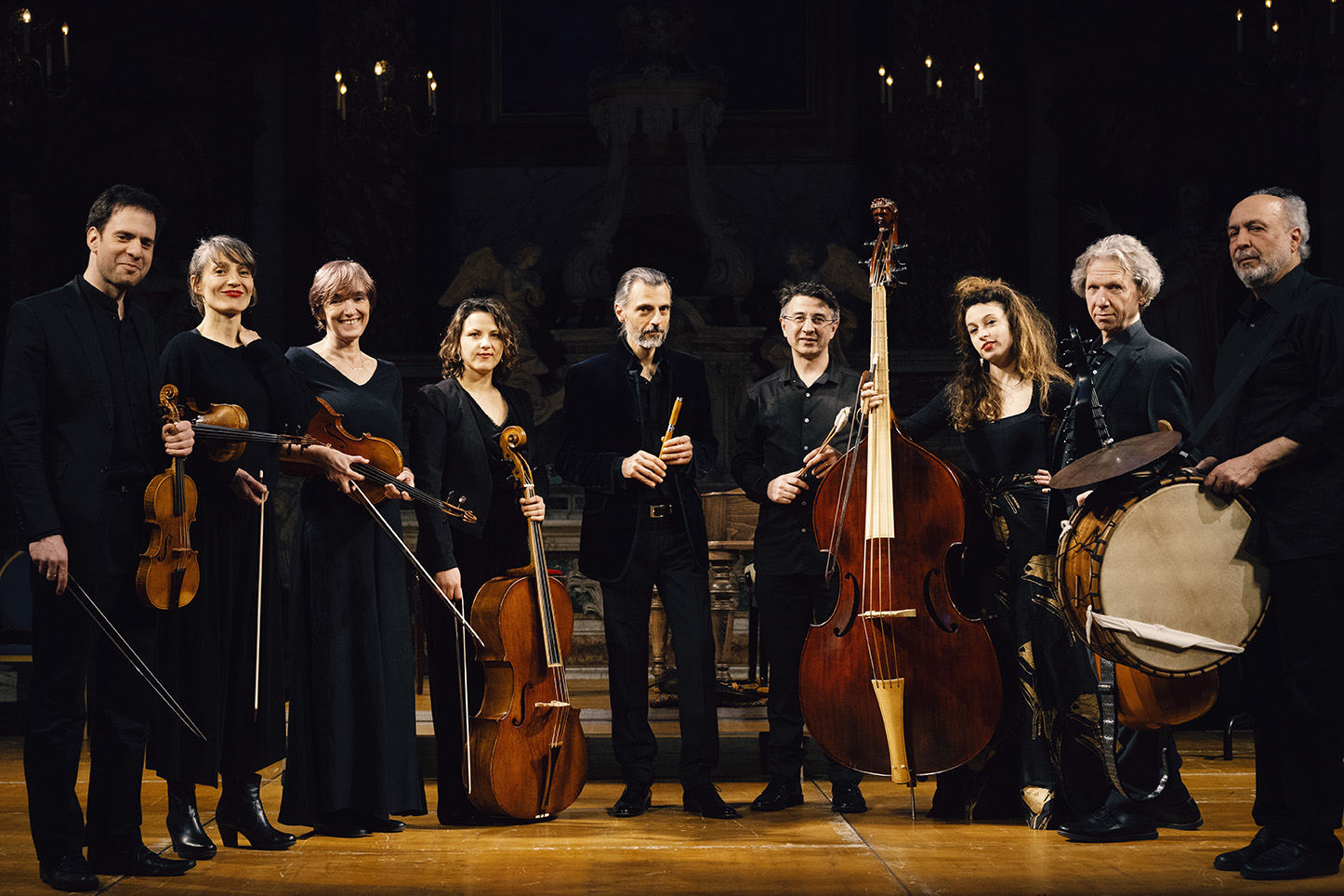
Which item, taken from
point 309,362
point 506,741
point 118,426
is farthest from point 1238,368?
point 118,426

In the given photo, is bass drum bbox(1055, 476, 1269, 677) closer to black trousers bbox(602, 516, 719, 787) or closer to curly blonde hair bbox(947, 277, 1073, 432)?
curly blonde hair bbox(947, 277, 1073, 432)

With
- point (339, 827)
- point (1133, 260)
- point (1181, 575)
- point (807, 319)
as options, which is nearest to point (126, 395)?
point (339, 827)

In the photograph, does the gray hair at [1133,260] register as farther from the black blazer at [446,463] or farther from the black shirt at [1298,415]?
the black blazer at [446,463]

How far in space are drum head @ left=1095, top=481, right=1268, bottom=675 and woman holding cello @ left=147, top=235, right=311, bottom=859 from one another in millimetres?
Result: 2076

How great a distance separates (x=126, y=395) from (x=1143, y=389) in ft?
8.31

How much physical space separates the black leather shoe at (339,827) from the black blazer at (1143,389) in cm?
218

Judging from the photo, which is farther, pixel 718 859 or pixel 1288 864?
pixel 718 859

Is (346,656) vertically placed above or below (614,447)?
below

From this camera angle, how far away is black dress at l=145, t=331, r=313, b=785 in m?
3.25

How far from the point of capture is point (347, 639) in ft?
11.6

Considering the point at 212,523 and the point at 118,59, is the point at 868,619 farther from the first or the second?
the point at 118,59

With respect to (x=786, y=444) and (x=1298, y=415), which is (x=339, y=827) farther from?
(x=1298, y=415)

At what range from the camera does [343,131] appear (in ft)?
27.8

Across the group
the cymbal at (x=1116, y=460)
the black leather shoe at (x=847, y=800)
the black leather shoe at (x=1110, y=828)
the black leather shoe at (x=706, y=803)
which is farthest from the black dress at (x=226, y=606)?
the black leather shoe at (x=1110, y=828)
